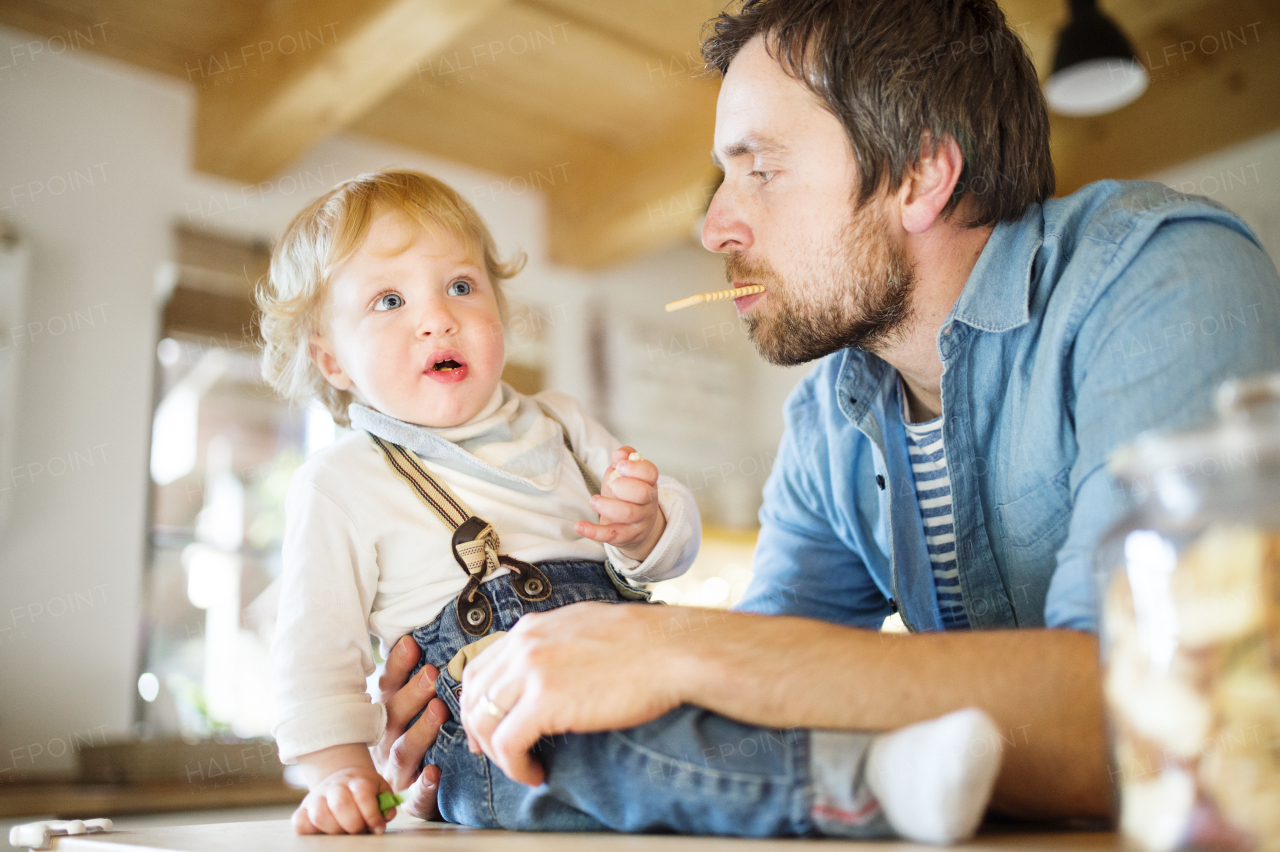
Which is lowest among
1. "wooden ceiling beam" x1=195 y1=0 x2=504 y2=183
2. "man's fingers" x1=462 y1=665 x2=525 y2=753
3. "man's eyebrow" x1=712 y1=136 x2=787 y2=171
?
"man's fingers" x1=462 y1=665 x2=525 y2=753

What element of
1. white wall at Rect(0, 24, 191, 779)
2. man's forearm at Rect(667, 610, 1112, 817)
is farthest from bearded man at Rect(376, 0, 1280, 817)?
white wall at Rect(0, 24, 191, 779)

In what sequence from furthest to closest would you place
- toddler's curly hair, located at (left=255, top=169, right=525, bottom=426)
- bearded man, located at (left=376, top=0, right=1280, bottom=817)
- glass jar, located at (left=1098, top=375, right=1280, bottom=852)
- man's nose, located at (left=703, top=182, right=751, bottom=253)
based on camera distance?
1. man's nose, located at (left=703, top=182, right=751, bottom=253)
2. toddler's curly hair, located at (left=255, top=169, right=525, bottom=426)
3. bearded man, located at (left=376, top=0, right=1280, bottom=817)
4. glass jar, located at (left=1098, top=375, right=1280, bottom=852)

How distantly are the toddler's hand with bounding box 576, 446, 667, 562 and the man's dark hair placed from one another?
494 mm

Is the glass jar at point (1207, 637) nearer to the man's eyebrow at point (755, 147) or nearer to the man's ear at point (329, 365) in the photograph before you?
the man's eyebrow at point (755, 147)

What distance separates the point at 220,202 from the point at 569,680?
322 cm

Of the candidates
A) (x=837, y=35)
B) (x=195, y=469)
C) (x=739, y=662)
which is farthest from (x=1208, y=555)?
(x=195, y=469)

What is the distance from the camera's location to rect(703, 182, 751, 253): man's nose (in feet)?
4.27

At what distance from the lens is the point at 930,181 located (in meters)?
1.27

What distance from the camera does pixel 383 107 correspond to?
3.67 metres

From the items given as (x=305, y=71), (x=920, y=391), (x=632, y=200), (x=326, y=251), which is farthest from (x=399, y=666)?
(x=632, y=200)

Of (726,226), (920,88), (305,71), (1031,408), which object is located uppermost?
(305,71)

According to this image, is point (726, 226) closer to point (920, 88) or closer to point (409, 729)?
point (920, 88)

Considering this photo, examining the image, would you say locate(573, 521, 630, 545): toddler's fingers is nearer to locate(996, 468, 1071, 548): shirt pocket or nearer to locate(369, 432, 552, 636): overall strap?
locate(369, 432, 552, 636): overall strap

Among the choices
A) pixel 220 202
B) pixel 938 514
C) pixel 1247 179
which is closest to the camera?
pixel 938 514
